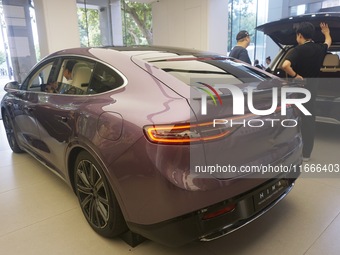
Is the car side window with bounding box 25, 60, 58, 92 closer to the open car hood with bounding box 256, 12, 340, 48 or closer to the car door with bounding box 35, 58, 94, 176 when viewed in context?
the car door with bounding box 35, 58, 94, 176

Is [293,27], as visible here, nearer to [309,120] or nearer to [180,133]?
[309,120]

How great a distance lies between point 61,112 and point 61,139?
201mm

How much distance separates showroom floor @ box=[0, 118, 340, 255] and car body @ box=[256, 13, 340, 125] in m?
1.52

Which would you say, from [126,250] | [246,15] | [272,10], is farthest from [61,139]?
[272,10]

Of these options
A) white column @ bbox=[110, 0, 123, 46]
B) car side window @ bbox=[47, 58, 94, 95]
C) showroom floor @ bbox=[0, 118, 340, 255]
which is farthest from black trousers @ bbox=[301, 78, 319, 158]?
white column @ bbox=[110, 0, 123, 46]

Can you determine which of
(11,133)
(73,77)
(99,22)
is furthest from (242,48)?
(99,22)

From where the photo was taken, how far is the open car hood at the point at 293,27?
307 cm

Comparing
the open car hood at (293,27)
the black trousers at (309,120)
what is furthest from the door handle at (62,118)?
the open car hood at (293,27)

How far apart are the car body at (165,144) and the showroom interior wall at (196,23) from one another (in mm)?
5222

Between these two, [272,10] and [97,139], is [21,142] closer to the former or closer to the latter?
[97,139]

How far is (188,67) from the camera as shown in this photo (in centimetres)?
183

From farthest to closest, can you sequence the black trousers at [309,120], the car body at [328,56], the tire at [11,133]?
1. the tire at [11,133]
2. the car body at [328,56]
3. the black trousers at [309,120]

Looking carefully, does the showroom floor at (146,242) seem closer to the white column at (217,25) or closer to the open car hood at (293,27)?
the open car hood at (293,27)

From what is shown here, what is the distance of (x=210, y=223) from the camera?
1.40 meters
